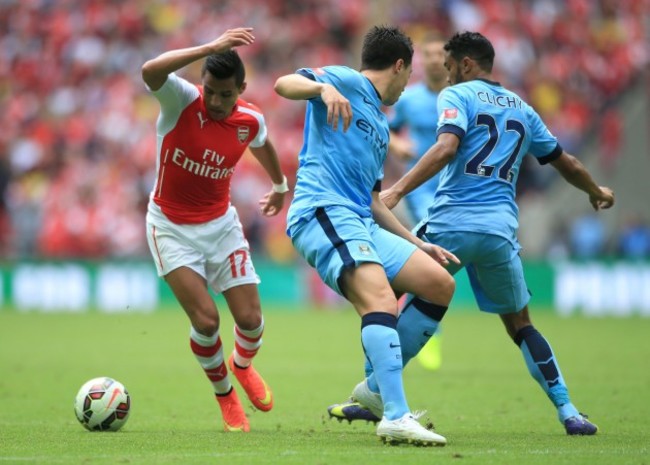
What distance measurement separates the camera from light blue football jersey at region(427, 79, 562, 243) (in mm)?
7285

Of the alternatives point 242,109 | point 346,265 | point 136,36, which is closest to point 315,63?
point 136,36

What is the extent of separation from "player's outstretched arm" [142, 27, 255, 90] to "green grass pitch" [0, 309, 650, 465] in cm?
226

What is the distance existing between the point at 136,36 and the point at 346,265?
21090 millimetres

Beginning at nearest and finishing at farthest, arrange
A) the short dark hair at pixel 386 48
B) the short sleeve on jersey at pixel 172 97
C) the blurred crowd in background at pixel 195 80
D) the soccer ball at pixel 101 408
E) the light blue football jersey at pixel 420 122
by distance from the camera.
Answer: the short dark hair at pixel 386 48 → the short sleeve on jersey at pixel 172 97 → the soccer ball at pixel 101 408 → the light blue football jersey at pixel 420 122 → the blurred crowd in background at pixel 195 80

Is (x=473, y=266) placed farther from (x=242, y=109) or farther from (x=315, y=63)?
(x=315, y=63)

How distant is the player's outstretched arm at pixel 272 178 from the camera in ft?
26.8

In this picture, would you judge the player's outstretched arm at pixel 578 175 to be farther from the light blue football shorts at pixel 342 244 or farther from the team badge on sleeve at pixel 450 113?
the light blue football shorts at pixel 342 244

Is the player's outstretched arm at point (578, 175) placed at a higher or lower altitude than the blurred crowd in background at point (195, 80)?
lower

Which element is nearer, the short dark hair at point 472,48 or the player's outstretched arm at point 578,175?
the short dark hair at point 472,48

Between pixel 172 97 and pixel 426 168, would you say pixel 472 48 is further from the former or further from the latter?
pixel 172 97

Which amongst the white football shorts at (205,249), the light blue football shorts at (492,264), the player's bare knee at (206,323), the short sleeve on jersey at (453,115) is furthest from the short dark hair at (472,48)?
the player's bare knee at (206,323)

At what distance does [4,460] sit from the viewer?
5910 millimetres

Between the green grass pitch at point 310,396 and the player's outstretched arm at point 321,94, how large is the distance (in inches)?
72.1

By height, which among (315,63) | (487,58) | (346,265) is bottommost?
(346,265)
